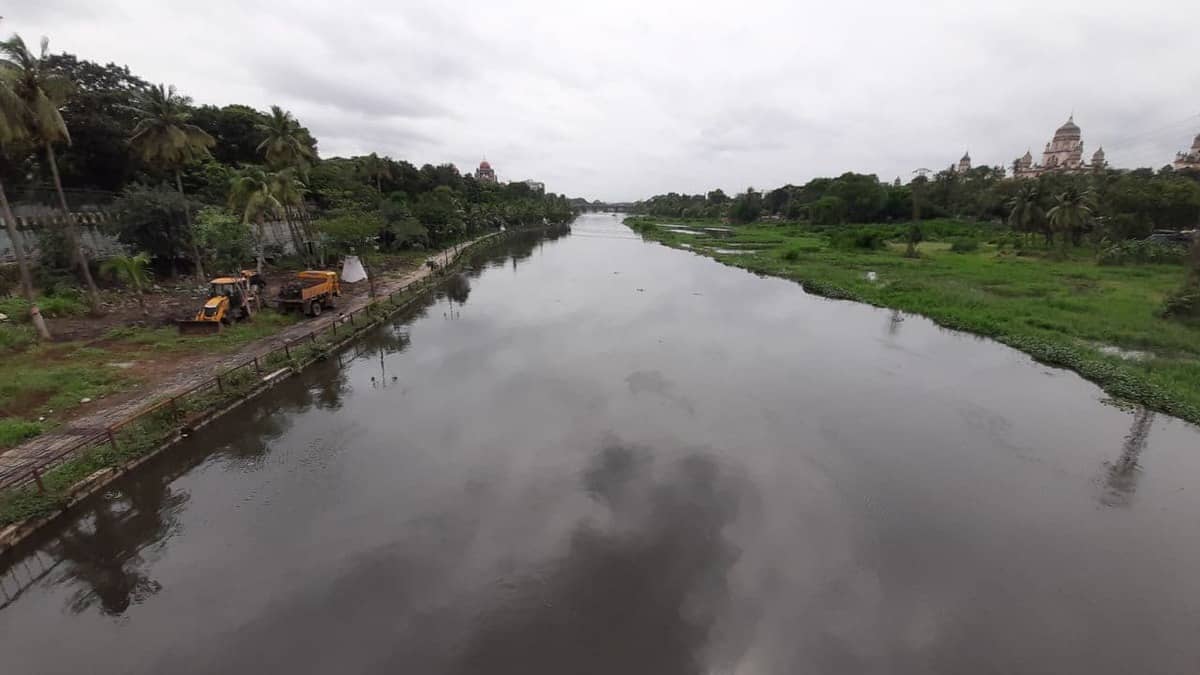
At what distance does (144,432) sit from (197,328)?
10.6m

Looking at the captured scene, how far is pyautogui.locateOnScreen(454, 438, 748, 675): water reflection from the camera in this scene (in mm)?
8031

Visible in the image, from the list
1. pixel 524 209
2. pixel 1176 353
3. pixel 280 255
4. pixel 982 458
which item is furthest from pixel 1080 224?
pixel 524 209

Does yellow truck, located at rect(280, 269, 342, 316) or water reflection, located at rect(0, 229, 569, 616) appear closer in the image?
water reflection, located at rect(0, 229, 569, 616)

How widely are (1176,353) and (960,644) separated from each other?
24.0 metres

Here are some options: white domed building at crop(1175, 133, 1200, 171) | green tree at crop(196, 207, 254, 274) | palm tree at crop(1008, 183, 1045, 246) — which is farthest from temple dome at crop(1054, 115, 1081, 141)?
green tree at crop(196, 207, 254, 274)

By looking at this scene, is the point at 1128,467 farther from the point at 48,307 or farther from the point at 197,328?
the point at 48,307

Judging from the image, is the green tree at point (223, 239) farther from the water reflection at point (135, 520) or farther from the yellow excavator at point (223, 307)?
the water reflection at point (135, 520)

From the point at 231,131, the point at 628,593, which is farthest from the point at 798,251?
the point at 231,131

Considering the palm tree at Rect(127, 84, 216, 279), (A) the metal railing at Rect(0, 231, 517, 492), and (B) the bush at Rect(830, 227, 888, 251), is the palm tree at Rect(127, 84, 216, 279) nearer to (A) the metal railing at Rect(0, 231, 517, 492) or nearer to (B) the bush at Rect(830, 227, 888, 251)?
(A) the metal railing at Rect(0, 231, 517, 492)

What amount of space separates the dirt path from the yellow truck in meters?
0.89

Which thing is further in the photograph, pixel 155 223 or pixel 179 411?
pixel 155 223

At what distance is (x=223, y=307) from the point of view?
898 inches

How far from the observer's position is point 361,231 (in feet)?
131

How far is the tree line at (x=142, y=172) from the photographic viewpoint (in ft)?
62.8
